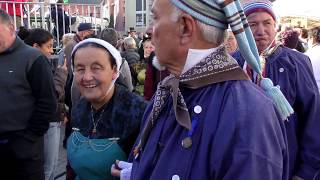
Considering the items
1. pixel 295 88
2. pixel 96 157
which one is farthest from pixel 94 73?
pixel 295 88

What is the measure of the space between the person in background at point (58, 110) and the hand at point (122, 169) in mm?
2436

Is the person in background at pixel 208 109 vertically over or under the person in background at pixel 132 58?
over

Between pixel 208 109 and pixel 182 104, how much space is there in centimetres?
11

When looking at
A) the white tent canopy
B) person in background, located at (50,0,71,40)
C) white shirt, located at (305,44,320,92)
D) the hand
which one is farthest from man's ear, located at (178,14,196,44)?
person in background, located at (50,0,71,40)

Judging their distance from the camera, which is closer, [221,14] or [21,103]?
[221,14]

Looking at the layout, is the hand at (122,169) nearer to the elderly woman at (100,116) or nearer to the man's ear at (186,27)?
the elderly woman at (100,116)

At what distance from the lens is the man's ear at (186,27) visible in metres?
1.45

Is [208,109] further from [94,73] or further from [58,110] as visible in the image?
[58,110]

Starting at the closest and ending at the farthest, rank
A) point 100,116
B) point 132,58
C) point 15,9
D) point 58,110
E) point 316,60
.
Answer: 1. point 100,116
2. point 316,60
3. point 58,110
4. point 132,58
5. point 15,9

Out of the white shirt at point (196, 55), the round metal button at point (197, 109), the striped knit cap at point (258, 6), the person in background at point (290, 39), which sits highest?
the striped knit cap at point (258, 6)

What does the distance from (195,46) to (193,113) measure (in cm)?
24

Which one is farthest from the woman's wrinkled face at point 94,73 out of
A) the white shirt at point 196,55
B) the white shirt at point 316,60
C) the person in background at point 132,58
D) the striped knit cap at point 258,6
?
the person in background at point 132,58

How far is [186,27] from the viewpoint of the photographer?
146 cm

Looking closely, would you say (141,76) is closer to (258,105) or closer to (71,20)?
(71,20)
